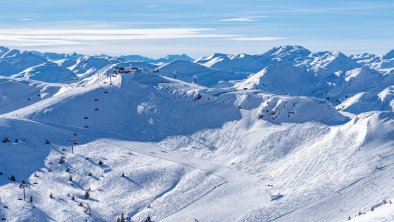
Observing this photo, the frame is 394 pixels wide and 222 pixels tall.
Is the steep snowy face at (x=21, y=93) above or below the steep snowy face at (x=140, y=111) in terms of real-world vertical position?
below

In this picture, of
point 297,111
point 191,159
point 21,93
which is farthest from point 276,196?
point 21,93

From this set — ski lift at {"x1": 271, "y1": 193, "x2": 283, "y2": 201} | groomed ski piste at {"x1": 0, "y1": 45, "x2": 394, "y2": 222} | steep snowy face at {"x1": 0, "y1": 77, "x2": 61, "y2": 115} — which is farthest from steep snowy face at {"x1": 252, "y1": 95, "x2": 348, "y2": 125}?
steep snowy face at {"x1": 0, "y1": 77, "x2": 61, "y2": 115}

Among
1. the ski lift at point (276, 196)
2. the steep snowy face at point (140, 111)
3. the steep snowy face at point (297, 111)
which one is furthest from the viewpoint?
the steep snowy face at point (297, 111)

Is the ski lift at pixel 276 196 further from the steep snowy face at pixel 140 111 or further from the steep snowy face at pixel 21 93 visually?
the steep snowy face at pixel 21 93

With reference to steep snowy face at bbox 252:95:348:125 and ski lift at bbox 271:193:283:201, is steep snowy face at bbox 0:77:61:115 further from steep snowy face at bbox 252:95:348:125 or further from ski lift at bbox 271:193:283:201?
ski lift at bbox 271:193:283:201

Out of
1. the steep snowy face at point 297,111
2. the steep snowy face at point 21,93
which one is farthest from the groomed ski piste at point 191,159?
the steep snowy face at point 21,93

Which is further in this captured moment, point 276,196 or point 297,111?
point 297,111

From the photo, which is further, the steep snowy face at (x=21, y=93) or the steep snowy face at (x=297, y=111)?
the steep snowy face at (x=21, y=93)

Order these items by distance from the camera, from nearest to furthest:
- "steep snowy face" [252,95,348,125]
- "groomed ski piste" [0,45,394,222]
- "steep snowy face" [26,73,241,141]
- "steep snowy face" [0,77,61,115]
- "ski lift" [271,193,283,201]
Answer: "groomed ski piste" [0,45,394,222], "ski lift" [271,193,283,201], "steep snowy face" [26,73,241,141], "steep snowy face" [252,95,348,125], "steep snowy face" [0,77,61,115]

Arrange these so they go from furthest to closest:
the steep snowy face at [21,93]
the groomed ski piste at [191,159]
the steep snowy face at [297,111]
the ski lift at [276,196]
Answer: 1. the steep snowy face at [21,93]
2. the steep snowy face at [297,111]
3. the ski lift at [276,196]
4. the groomed ski piste at [191,159]

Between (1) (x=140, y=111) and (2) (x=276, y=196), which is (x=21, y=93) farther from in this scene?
(2) (x=276, y=196)
